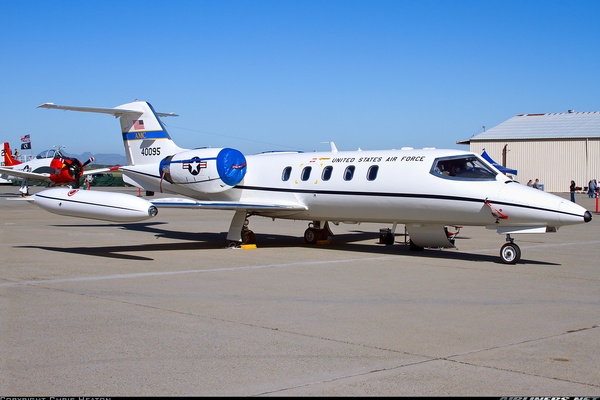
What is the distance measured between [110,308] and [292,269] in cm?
492

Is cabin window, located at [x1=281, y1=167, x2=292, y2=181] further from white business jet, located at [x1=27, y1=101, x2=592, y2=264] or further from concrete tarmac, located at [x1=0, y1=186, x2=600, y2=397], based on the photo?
concrete tarmac, located at [x1=0, y1=186, x2=600, y2=397]

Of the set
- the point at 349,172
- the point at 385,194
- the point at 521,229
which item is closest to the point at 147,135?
the point at 349,172

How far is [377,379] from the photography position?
6176mm

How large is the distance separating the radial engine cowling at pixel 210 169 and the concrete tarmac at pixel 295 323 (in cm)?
248

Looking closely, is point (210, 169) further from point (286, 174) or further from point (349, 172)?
point (349, 172)

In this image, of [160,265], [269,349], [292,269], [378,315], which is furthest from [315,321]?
[160,265]

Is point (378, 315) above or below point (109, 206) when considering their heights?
below

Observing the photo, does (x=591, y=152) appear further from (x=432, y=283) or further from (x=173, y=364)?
(x=173, y=364)

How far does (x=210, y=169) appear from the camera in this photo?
1845 cm

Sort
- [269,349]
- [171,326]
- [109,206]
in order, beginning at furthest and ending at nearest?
[109,206] → [171,326] → [269,349]

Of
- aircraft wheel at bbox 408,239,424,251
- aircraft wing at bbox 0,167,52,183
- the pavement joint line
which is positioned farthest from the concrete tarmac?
aircraft wing at bbox 0,167,52,183

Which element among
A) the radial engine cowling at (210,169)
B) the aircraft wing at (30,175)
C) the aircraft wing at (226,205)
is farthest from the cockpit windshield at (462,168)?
the aircraft wing at (30,175)

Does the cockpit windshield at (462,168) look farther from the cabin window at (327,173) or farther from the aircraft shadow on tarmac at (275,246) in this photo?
the cabin window at (327,173)

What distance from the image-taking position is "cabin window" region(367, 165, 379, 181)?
640 inches
